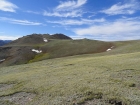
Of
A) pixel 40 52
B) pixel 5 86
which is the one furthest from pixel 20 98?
pixel 40 52

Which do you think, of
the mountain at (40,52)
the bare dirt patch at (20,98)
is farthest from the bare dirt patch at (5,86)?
the mountain at (40,52)

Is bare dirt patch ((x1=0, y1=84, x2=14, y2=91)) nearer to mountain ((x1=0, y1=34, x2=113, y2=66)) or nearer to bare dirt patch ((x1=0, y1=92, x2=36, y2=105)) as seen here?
bare dirt patch ((x1=0, y1=92, x2=36, y2=105))

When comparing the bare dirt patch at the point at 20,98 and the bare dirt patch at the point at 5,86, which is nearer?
the bare dirt patch at the point at 20,98

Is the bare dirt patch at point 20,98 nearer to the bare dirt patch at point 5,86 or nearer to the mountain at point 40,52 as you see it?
the bare dirt patch at point 5,86

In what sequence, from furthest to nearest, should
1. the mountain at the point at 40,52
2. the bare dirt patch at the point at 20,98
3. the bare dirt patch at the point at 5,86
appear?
the mountain at the point at 40,52, the bare dirt patch at the point at 5,86, the bare dirt patch at the point at 20,98

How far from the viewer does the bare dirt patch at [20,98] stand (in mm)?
21859

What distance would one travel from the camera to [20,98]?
23016 mm

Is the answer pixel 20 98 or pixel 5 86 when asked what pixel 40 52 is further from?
pixel 20 98

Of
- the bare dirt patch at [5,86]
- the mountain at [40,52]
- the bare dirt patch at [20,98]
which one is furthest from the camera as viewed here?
the mountain at [40,52]

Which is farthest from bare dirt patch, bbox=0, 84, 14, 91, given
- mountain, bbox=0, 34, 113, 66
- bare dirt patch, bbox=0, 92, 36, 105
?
mountain, bbox=0, 34, 113, 66

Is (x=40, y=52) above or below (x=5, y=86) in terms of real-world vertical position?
above

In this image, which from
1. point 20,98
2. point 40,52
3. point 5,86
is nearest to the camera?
point 20,98

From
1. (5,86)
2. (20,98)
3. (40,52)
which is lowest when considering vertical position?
(5,86)

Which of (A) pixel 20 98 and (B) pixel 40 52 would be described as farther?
(B) pixel 40 52
